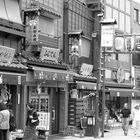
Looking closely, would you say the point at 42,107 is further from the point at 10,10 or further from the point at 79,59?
the point at 10,10

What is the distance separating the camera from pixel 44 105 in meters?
21.4

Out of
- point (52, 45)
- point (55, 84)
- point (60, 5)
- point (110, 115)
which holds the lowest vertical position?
point (110, 115)

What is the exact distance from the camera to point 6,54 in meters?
17.0

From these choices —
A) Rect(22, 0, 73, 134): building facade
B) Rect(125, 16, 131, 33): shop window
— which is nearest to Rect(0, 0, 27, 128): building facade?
Rect(22, 0, 73, 134): building facade

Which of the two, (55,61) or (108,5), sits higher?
(108,5)

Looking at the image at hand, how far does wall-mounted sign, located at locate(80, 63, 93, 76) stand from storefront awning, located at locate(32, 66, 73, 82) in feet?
12.4

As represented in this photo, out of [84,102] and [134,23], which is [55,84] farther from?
[134,23]

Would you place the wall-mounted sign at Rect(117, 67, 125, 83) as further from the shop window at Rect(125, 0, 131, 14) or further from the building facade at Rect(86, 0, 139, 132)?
the shop window at Rect(125, 0, 131, 14)

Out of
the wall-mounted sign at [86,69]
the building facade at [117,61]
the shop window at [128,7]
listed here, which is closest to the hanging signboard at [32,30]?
the wall-mounted sign at [86,69]

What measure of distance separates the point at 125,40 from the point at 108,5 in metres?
5.98

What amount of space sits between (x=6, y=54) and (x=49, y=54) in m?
3.80

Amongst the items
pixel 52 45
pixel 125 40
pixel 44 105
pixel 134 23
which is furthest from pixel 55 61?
pixel 134 23

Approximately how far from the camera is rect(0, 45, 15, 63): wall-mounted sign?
663 inches

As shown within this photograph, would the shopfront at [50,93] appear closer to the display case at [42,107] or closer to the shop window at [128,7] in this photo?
the display case at [42,107]
